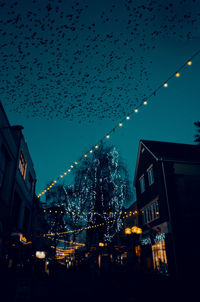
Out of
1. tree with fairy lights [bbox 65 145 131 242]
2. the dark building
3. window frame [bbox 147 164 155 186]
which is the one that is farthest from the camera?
tree with fairy lights [bbox 65 145 131 242]

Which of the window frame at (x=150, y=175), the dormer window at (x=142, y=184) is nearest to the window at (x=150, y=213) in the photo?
the window frame at (x=150, y=175)

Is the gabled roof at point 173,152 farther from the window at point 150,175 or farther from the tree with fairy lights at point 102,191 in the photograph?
the tree with fairy lights at point 102,191

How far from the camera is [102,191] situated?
951 inches

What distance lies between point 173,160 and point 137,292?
9089mm

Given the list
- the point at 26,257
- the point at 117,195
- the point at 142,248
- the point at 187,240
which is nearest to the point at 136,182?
the point at 117,195

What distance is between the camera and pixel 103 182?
81.7 ft

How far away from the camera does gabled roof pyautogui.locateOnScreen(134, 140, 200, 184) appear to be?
1619 centimetres

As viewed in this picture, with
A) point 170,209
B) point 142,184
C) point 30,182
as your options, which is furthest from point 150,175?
point 30,182

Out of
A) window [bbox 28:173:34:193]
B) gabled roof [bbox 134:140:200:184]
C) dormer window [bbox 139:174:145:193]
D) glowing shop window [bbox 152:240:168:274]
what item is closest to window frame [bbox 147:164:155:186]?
gabled roof [bbox 134:140:200:184]

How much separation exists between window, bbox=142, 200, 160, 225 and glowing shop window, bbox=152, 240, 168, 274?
6.50ft

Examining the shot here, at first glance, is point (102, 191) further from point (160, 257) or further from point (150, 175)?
point (160, 257)

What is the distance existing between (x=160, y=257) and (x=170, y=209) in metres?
3.50

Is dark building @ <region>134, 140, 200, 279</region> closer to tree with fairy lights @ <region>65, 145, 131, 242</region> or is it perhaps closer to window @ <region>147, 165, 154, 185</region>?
window @ <region>147, 165, 154, 185</region>

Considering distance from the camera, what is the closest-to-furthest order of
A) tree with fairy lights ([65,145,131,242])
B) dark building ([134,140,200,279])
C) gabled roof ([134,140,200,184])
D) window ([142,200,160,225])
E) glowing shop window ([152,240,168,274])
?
1. dark building ([134,140,200,279])
2. glowing shop window ([152,240,168,274])
3. gabled roof ([134,140,200,184])
4. window ([142,200,160,225])
5. tree with fairy lights ([65,145,131,242])
